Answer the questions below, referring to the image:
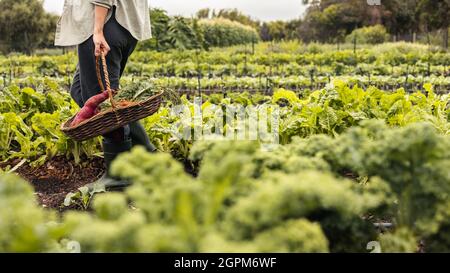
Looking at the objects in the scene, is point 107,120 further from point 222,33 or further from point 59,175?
point 222,33

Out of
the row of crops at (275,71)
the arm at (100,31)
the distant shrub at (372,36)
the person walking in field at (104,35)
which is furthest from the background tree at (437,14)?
the arm at (100,31)

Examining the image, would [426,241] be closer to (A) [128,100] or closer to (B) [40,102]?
(A) [128,100]

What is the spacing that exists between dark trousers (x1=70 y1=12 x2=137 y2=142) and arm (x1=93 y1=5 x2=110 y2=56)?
139 millimetres

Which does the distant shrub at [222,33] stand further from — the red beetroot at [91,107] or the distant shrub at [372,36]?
the red beetroot at [91,107]

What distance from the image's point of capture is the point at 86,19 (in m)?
3.27

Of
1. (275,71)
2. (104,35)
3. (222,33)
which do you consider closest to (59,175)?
(104,35)

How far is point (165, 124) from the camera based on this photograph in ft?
13.7

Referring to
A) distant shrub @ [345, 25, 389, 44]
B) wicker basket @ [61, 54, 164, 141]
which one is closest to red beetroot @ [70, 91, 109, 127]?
wicker basket @ [61, 54, 164, 141]

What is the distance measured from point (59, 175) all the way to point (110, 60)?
44.5 inches

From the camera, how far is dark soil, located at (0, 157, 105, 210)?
3.83 m

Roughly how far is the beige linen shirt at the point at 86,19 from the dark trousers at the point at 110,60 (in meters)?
0.04

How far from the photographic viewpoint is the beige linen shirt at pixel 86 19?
3273 millimetres

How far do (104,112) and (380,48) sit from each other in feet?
59.5

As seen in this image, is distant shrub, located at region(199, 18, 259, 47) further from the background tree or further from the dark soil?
the dark soil
